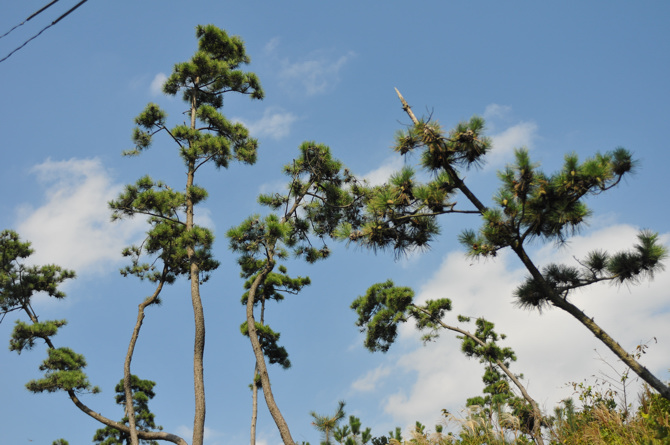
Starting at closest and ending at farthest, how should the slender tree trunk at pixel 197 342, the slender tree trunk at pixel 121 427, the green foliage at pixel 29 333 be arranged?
the slender tree trunk at pixel 197 342, the slender tree trunk at pixel 121 427, the green foliage at pixel 29 333

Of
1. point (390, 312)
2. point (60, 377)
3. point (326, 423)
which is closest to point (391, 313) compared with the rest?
point (390, 312)

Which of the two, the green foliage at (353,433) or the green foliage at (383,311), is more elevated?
the green foliage at (383,311)

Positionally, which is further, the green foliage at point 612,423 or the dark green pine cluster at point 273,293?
the dark green pine cluster at point 273,293

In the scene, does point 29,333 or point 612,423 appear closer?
point 612,423

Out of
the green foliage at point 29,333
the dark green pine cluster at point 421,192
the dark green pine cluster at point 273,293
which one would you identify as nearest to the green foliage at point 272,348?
the dark green pine cluster at point 273,293

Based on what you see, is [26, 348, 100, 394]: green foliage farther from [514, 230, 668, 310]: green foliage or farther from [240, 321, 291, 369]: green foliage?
[514, 230, 668, 310]: green foliage

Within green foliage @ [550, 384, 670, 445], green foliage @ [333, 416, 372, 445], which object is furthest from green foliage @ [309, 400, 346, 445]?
green foliage @ [550, 384, 670, 445]

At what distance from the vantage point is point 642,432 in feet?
16.1

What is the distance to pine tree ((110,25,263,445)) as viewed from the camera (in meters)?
11.1

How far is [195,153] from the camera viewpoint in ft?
40.1

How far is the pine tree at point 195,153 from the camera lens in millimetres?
11094

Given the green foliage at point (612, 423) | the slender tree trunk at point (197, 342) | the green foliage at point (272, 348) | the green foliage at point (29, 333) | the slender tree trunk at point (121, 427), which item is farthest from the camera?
the green foliage at point (272, 348)

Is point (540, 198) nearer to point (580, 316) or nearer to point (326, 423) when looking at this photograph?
point (580, 316)

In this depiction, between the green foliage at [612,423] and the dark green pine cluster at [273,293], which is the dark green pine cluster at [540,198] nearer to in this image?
the green foliage at [612,423]
